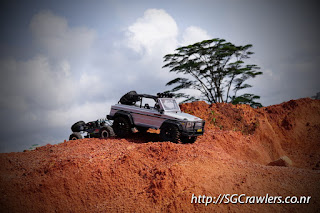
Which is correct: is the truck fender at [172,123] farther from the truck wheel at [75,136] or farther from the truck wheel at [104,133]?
the truck wheel at [75,136]

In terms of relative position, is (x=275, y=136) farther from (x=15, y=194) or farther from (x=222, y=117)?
(x=15, y=194)

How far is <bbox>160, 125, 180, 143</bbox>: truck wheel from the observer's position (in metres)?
10.5

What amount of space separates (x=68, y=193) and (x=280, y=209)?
6.51 metres

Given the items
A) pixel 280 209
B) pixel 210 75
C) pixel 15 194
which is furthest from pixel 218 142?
pixel 210 75

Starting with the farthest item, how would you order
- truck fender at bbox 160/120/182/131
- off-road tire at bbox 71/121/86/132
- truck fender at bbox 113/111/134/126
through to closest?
off-road tire at bbox 71/121/86/132 < truck fender at bbox 113/111/134/126 < truck fender at bbox 160/120/182/131

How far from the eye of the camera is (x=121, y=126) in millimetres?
11992

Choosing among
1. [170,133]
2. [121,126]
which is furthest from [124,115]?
[170,133]

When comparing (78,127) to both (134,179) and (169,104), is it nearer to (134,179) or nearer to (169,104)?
(169,104)

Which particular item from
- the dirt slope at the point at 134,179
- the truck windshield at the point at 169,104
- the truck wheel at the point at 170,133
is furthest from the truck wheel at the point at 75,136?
the truck windshield at the point at 169,104

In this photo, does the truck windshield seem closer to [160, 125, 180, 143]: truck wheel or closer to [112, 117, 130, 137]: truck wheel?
[160, 125, 180, 143]: truck wheel

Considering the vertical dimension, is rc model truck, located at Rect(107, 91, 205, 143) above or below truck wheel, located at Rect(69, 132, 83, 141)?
above

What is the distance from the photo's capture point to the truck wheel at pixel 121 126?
38.8 feet

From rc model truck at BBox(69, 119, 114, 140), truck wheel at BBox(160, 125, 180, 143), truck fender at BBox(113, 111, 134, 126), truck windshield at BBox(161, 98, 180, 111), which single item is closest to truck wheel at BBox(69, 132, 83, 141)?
rc model truck at BBox(69, 119, 114, 140)

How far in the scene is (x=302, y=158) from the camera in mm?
14602
